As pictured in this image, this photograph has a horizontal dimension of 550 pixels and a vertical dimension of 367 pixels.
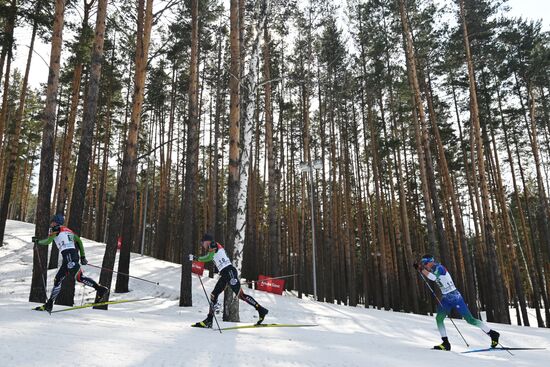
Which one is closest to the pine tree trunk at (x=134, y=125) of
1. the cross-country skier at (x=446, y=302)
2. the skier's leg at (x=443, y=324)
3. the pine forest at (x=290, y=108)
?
the pine forest at (x=290, y=108)

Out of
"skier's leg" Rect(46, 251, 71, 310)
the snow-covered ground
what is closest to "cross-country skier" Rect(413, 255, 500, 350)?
the snow-covered ground

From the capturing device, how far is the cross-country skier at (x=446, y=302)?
6543 millimetres

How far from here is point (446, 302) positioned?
265 inches

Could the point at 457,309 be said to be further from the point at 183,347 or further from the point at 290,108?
the point at 290,108

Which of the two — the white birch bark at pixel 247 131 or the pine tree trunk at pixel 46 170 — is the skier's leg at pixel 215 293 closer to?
the white birch bark at pixel 247 131

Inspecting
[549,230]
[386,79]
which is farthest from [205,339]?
[549,230]

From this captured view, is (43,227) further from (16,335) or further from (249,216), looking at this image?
(249,216)

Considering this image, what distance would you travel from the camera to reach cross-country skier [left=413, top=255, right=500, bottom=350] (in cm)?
654

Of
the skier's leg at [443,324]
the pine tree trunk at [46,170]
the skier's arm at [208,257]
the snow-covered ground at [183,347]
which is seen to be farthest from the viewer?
the pine tree trunk at [46,170]

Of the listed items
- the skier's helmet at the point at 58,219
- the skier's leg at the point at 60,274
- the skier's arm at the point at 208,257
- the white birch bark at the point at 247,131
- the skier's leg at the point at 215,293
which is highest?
the white birch bark at the point at 247,131

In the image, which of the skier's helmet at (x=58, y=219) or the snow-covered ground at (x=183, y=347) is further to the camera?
the skier's helmet at (x=58, y=219)

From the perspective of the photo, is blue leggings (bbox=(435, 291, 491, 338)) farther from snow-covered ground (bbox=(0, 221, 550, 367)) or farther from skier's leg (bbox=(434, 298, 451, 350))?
snow-covered ground (bbox=(0, 221, 550, 367))

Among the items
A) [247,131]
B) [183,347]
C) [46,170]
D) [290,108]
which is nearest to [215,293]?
[183,347]

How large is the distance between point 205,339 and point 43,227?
607 cm
